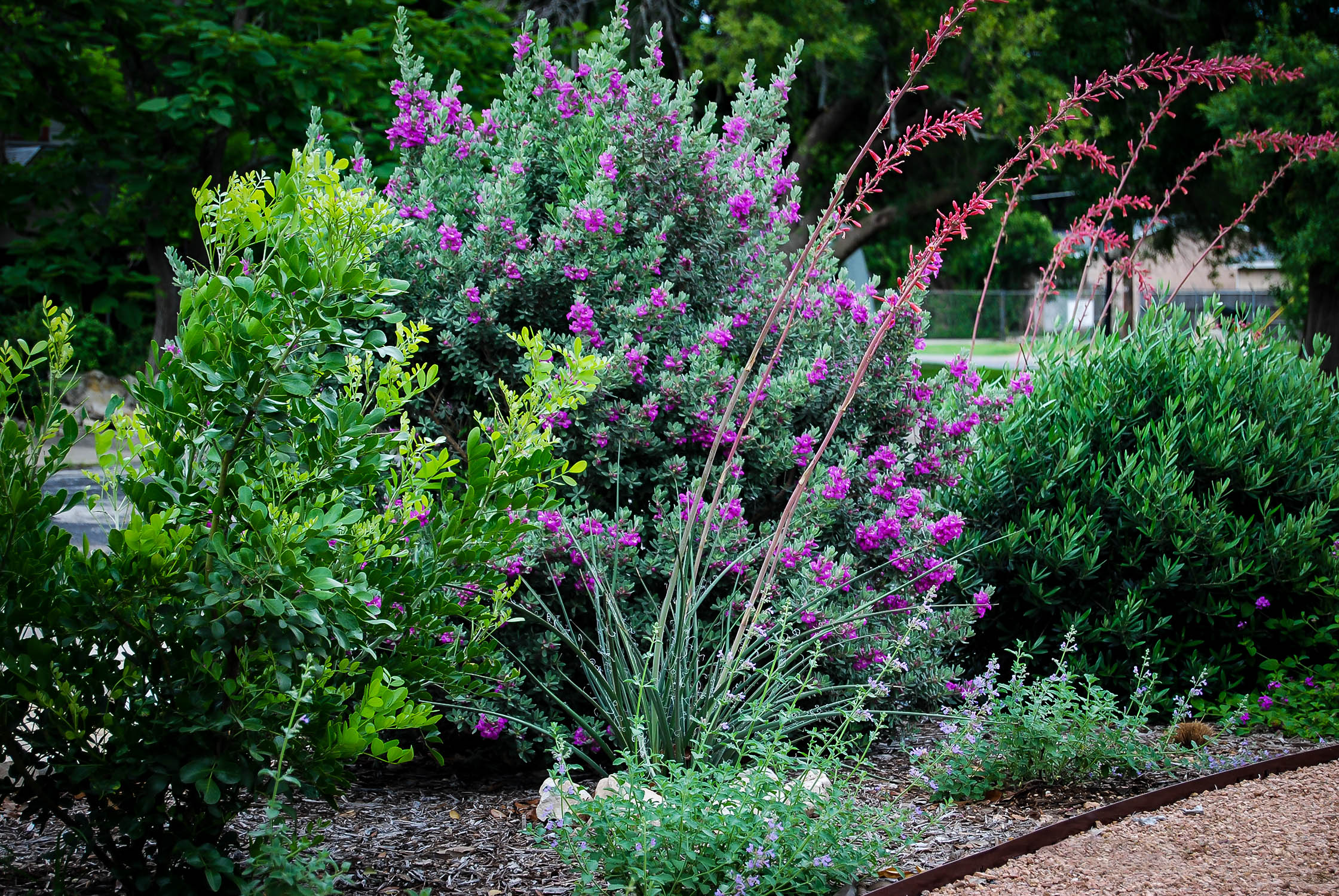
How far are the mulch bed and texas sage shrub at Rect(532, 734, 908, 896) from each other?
25 cm

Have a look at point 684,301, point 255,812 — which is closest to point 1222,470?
point 684,301

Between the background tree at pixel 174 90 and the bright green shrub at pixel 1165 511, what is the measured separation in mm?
6944

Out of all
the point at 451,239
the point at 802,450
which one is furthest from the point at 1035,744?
the point at 451,239

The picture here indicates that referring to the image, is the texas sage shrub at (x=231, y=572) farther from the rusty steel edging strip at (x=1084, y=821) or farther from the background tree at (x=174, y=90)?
the background tree at (x=174, y=90)

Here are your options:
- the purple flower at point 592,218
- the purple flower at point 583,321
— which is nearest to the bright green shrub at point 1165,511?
the purple flower at point 583,321

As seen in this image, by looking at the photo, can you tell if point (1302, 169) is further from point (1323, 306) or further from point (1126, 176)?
point (1126, 176)

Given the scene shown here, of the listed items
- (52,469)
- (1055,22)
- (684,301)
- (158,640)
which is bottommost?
(158,640)

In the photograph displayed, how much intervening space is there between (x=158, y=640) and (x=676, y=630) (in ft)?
4.83

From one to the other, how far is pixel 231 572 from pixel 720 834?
4.05 ft

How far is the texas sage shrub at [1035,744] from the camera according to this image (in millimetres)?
3422

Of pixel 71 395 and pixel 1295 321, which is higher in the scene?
pixel 1295 321

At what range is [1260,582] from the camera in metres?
4.43

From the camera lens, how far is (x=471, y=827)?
3219mm

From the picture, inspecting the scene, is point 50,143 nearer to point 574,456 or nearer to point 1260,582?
point 574,456
